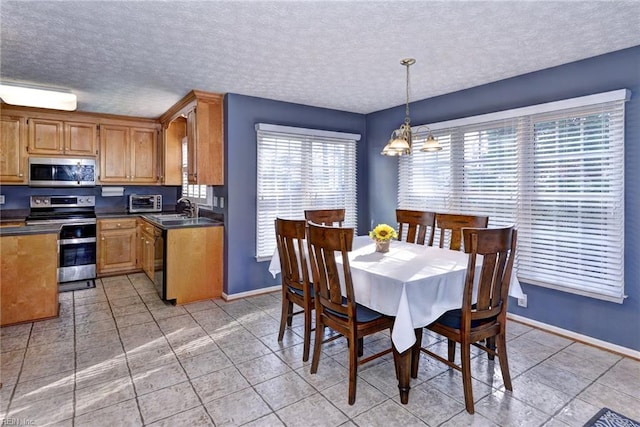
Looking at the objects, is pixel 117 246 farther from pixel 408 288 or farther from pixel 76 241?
pixel 408 288

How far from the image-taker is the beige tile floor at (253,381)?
203 cm

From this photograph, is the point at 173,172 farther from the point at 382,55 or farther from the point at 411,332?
the point at 411,332

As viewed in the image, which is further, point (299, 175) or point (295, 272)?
point (299, 175)

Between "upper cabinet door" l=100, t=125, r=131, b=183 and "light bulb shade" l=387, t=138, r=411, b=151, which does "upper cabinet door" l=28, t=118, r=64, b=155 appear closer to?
"upper cabinet door" l=100, t=125, r=131, b=183

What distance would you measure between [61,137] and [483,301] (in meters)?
5.61

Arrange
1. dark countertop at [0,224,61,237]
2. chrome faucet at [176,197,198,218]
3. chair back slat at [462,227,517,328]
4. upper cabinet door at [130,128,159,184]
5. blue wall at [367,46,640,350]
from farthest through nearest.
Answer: upper cabinet door at [130,128,159,184] → chrome faucet at [176,197,198,218] → dark countertop at [0,224,61,237] → blue wall at [367,46,640,350] → chair back slat at [462,227,517,328]

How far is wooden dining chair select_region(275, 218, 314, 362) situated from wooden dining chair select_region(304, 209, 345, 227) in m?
0.81

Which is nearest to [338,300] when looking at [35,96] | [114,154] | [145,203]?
[35,96]

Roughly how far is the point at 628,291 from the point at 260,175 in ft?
12.1

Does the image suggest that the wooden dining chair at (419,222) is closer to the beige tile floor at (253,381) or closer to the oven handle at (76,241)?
the beige tile floor at (253,381)

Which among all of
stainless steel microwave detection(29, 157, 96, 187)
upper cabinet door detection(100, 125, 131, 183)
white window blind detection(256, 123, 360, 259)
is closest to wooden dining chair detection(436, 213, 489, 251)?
white window blind detection(256, 123, 360, 259)

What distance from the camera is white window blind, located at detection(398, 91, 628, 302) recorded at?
111 inches

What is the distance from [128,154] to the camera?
5.36 meters

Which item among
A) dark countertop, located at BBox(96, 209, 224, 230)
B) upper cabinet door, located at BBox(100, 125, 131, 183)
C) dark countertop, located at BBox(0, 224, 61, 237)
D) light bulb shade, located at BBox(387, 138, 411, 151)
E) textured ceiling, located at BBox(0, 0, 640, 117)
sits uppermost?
textured ceiling, located at BBox(0, 0, 640, 117)
